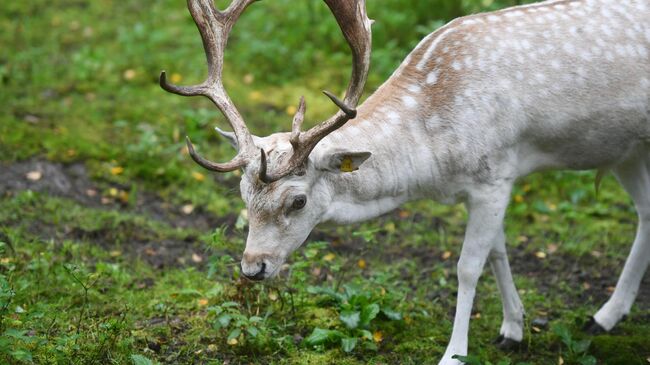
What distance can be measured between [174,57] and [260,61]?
0.91 m

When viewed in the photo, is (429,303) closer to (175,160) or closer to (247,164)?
(247,164)

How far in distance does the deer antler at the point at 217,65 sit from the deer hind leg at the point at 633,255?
97.5 inches

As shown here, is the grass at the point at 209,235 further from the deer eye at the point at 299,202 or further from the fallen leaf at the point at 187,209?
the deer eye at the point at 299,202

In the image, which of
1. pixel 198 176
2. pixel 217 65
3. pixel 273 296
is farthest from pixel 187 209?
pixel 217 65

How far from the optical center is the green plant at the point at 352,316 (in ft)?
16.4

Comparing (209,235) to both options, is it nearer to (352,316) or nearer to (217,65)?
(352,316)

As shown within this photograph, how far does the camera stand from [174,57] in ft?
31.1

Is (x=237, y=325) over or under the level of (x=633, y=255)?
over

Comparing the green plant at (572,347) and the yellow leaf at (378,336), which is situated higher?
the green plant at (572,347)

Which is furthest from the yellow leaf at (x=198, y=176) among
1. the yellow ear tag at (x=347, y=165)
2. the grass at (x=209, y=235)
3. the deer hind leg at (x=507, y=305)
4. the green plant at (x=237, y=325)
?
the yellow ear tag at (x=347, y=165)

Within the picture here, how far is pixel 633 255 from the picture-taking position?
559cm

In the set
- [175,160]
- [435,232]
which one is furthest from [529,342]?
[175,160]

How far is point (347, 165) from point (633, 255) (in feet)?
7.18

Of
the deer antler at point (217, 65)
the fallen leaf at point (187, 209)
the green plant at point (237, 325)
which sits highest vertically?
the deer antler at point (217, 65)
